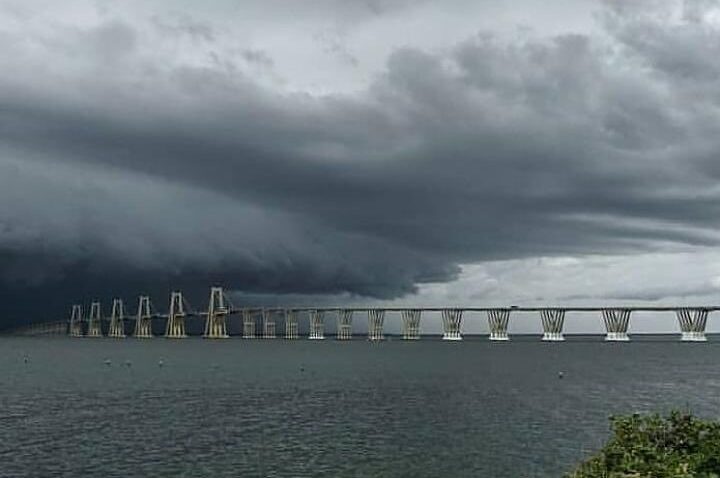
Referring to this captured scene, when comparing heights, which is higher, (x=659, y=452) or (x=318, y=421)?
(x=659, y=452)

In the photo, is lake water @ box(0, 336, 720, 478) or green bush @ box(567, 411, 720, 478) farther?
lake water @ box(0, 336, 720, 478)

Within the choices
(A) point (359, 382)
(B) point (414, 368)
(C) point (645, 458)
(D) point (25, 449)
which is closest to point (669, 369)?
(B) point (414, 368)

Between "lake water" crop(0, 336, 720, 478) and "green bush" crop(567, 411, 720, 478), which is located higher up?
"green bush" crop(567, 411, 720, 478)

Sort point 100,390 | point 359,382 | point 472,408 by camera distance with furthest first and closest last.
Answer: point 359,382, point 100,390, point 472,408

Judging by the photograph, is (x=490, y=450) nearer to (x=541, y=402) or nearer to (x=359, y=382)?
(x=541, y=402)
